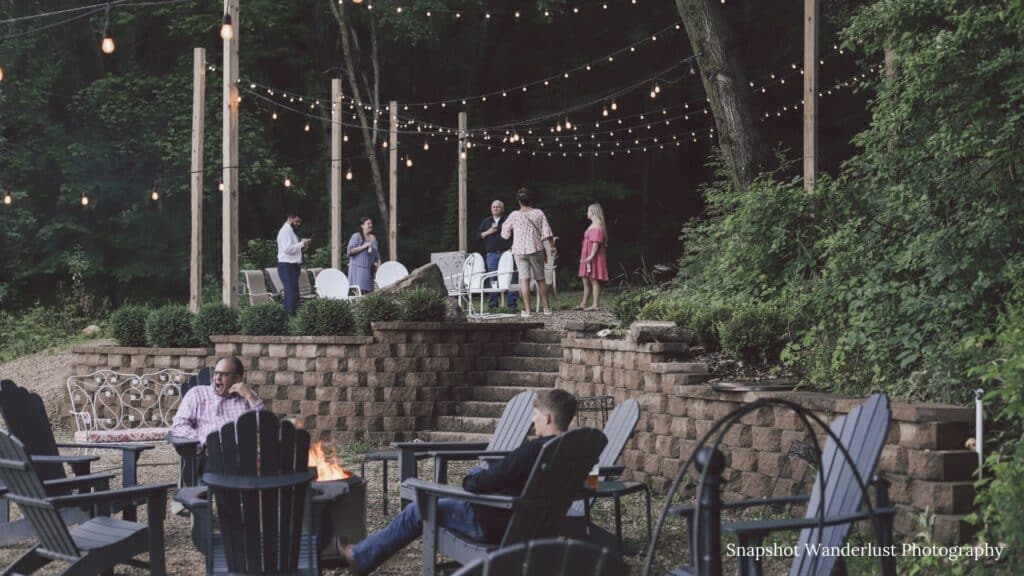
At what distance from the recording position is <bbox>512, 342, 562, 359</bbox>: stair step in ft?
41.2

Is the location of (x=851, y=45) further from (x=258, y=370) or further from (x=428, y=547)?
(x=258, y=370)

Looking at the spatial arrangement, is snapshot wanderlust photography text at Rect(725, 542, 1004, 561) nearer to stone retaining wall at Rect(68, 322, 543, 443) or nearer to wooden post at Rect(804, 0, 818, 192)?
stone retaining wall at Rect(68, 322, 543, 443)

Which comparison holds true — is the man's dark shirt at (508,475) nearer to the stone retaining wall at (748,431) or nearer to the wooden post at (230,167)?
the stone retaining wall at (748,431)

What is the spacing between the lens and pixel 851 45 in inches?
374

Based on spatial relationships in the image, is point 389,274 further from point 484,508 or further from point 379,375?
point 484,508

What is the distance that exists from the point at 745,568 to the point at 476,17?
90.8ft

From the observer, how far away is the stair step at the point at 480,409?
39.2 ft

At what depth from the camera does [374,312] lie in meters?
12.2

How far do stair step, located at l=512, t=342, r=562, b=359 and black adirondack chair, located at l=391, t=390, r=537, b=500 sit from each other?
4862mm

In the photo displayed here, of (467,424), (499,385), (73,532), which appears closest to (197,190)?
(499,385)

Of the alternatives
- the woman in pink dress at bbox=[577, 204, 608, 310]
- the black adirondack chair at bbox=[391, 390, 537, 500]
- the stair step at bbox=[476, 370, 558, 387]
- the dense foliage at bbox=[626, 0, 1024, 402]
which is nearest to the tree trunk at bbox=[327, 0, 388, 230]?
the woman in pink dress at bbox=[577, 204, 608, 310]

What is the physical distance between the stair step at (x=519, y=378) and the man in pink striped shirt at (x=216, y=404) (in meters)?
4.93

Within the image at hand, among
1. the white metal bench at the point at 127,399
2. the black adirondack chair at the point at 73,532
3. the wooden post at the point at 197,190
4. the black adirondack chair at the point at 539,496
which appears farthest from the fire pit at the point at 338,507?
the wooden post at the point at 197,190

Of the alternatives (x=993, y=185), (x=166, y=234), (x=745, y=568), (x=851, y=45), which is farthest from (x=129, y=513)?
(x=166, y=234)
